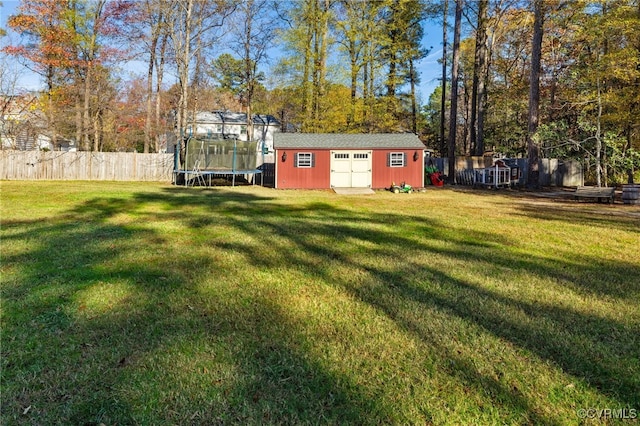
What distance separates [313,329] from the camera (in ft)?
Result: 9.97

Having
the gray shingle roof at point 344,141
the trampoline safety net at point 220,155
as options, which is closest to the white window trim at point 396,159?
the gray shingle roof at point 344,141

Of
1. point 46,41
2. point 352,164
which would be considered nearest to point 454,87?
point 352,164

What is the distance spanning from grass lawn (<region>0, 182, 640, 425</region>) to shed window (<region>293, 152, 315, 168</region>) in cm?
1231

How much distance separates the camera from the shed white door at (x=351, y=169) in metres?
18.8

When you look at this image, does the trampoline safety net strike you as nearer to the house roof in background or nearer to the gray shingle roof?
the gray shingle roof

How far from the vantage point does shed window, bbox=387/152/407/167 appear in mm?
18781

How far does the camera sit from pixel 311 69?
2323cm

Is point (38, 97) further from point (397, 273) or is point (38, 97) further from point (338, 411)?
point (338, 411)

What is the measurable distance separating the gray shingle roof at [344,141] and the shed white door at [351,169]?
403 mm

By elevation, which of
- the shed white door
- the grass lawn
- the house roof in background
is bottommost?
the grass lawn

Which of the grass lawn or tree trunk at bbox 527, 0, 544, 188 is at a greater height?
tree trunk at bbox 527, 0, 544, 188

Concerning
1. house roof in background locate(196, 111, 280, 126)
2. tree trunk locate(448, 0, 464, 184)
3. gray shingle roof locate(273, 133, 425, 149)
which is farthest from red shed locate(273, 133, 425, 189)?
house roof in background locate(196, 111, 280, 126)

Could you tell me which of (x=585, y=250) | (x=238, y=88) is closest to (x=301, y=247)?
(x=585, y=250)

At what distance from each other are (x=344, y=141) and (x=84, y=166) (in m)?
13.7
